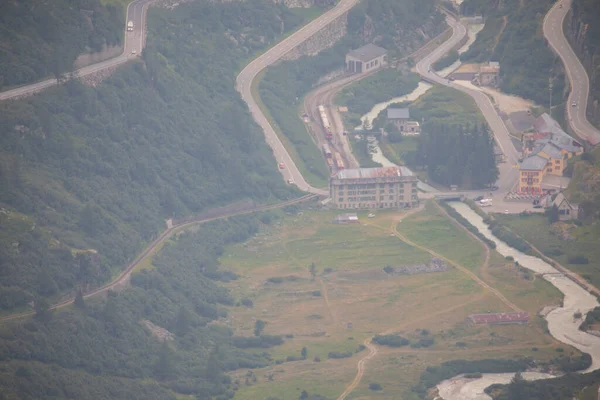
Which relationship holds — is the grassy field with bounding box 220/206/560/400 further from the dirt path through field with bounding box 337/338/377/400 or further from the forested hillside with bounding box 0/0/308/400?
the forested hillside with bounding box 0/0/308/400

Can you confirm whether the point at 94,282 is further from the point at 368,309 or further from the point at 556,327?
the point at 556,327

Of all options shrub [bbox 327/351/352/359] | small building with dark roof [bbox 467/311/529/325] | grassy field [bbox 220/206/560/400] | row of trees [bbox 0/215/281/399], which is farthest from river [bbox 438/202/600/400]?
row of trees [bbox 0/215/281/399]

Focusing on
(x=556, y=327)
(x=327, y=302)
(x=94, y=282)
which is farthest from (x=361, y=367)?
(x=94, y=282)

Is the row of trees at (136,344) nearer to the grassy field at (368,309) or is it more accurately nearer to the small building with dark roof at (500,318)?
the grassy field at (368,309)

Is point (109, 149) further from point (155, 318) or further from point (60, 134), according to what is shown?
point (155, 318)

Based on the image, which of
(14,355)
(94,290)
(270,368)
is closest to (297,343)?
(270,368)

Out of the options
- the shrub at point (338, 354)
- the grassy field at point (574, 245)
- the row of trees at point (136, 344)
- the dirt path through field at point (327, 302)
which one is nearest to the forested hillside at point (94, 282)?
the row of trees at point (136, 344)

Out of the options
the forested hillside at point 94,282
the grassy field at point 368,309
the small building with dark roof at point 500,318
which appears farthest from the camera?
the small building with dark roof at point 500,318
